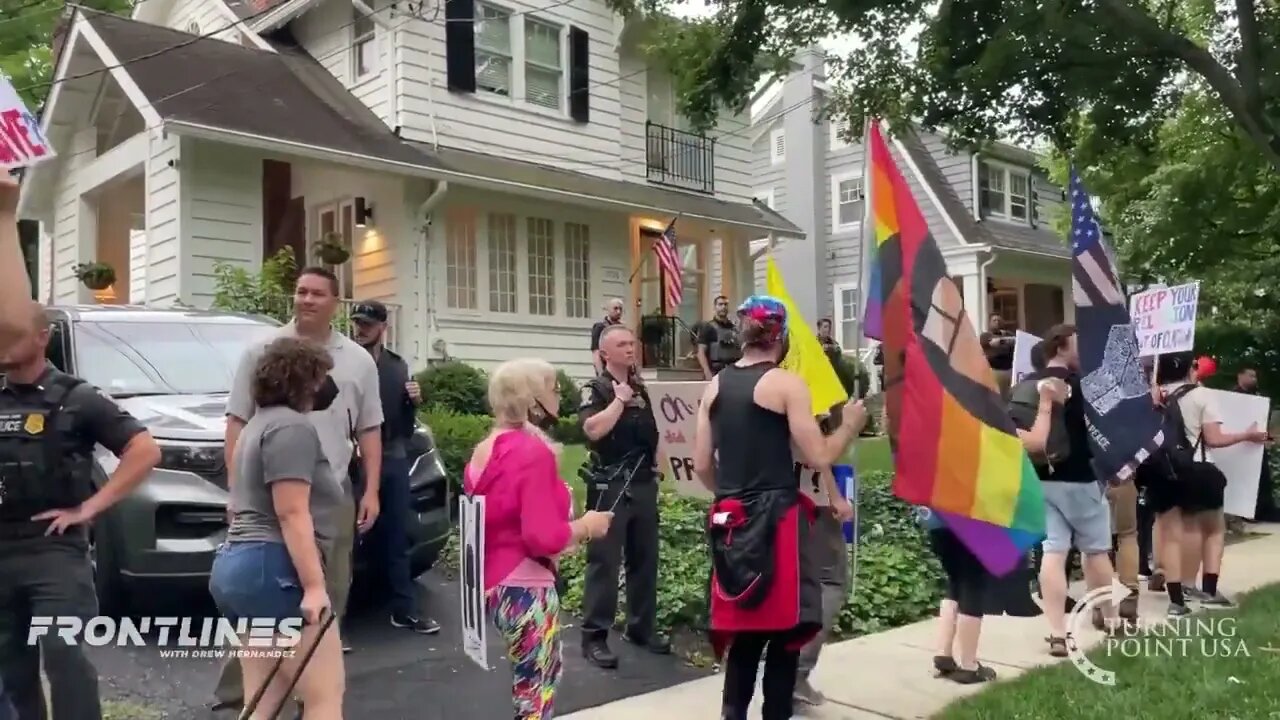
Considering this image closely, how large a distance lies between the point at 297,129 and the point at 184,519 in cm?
895

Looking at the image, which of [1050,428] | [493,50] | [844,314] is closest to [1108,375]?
[1050,428]

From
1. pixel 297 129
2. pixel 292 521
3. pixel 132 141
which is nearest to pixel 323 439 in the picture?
pixel 292 521

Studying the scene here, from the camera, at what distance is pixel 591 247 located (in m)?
17.1

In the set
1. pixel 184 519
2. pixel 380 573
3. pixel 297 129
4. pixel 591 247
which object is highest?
pixel 297 129

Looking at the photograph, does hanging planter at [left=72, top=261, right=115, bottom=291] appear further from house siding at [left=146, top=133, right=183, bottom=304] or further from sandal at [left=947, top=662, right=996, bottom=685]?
sandal at [left=947, top=662, right=996, bottom=685]

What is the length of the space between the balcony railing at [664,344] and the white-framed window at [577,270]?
100 centimetres

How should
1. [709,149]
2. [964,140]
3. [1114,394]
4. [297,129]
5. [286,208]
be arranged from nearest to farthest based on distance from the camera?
[1114,394] < [964,140] < [297,129] < [286,208] < [709,149]

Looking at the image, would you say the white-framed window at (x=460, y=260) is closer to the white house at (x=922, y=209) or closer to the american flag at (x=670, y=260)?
the american flag at (x=670, y=260)

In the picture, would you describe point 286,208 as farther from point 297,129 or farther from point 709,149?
point 709,149

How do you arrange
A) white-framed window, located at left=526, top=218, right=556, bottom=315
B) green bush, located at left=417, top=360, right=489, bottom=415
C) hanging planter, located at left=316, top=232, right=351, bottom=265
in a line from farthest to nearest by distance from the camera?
1. white-framed window, located at left=526, top=218, right=556, bottom=315
2. green bush, located at left=417, top=360, right=489, bottom=415
3. hanging planter, located at left=316, top=232, right=351, bottom=265

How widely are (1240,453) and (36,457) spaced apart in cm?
734

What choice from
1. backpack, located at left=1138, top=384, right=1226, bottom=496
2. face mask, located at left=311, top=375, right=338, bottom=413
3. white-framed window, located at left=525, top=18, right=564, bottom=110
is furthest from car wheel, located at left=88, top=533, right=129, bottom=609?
white-framed window, located at left=525, top=18, right=564, bottom=110

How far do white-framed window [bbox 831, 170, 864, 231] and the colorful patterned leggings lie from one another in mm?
23177

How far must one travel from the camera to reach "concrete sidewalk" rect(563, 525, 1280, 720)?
5254 mm
